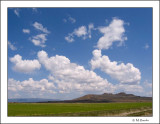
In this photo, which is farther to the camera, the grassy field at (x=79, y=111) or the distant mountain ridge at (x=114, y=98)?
the distant mountain ridge at (x=114, y=98)

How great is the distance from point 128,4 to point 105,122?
7.22m

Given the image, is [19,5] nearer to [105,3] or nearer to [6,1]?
[6,1]

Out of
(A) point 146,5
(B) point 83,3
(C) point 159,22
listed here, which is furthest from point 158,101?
(B) point 83,3

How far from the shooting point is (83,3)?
11.6 m

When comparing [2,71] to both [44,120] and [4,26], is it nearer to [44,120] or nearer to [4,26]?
[4,26]

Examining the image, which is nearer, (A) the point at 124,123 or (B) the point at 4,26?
(A) the point at 124,123

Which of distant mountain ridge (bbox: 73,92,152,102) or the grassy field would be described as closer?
the grassy field

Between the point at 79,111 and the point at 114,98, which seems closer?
the point at 79,111

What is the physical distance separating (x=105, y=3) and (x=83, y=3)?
1.35 m

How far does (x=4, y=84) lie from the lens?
11281mm

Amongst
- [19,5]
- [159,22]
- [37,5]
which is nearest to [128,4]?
[159,22]

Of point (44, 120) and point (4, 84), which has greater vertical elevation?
point (4, 84)

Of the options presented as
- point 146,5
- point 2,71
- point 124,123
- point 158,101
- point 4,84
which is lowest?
point 124,123

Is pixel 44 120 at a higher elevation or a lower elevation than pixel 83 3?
lower
